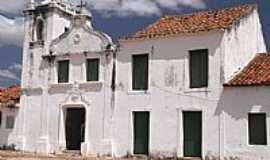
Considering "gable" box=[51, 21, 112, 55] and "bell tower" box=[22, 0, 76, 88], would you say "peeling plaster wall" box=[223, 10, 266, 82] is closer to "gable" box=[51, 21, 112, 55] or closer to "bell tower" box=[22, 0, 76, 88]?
"gable" box=[51, 21, 112, 55]

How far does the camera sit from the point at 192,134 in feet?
75.6

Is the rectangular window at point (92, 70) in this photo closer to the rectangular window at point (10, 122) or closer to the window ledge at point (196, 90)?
the window ledge at point (196, 90)

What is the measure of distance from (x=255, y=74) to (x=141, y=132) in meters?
6.31

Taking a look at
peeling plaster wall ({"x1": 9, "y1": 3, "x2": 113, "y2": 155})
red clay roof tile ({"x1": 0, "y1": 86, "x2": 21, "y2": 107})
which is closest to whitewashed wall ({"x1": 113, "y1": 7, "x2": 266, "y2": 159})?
peeling plaster wall ({"x1": 9, "y1": 3, "x2": 113, "y2": 155})

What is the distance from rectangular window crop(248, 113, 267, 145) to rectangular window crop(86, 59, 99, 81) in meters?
8.66

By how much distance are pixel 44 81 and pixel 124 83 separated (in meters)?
5.27

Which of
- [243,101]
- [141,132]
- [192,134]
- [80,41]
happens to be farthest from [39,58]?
[243,101]

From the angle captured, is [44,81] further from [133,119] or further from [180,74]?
[180,74]

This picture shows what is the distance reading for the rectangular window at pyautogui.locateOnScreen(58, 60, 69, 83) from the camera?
27094 mm

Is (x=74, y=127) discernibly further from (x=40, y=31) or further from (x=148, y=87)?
(x=40, y=31)

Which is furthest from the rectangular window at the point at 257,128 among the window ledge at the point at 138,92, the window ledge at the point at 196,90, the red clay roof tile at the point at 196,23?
the window ledge at the point at 138,92

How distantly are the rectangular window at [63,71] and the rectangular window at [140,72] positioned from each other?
4217 millimetres

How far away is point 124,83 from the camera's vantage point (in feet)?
82.5

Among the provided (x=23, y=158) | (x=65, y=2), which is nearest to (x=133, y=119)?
(x=23, y=158)
